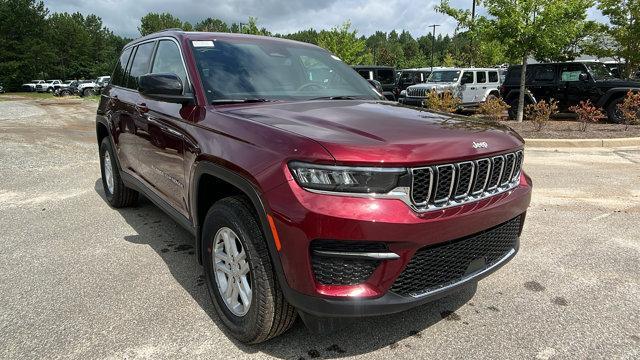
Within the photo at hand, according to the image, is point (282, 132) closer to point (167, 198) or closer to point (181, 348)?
point (181, 348)

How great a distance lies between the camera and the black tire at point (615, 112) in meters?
13.3

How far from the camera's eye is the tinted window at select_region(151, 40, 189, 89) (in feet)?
11.2

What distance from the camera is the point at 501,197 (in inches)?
Answer: 105

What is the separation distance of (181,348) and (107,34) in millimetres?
115718

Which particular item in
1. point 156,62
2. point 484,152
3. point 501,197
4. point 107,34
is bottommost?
point 501,197

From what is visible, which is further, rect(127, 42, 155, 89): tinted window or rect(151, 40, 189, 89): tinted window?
rect(127, 42, 155, 89): tinted window

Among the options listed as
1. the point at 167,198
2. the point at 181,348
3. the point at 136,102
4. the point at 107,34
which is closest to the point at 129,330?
the point at 181,348

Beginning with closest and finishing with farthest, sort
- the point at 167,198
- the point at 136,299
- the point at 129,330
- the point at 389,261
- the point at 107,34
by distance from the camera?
1. the point at 389,261
2. the point at 129,330
3. the point at 136,299
4. the point at 167,198
5. the point at 107,34

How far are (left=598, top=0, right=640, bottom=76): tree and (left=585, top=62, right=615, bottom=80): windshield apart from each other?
3008mm

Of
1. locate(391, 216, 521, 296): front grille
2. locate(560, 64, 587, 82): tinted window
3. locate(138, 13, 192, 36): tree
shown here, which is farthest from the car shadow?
locate(138, 13, 192, 36): tree

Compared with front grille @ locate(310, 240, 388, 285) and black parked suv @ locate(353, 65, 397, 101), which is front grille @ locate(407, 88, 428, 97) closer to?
black parked suv @ locate(353, 65, 397, 101)

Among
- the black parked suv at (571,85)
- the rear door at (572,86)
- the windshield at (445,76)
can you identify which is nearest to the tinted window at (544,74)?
the black parked suv at (571,85)

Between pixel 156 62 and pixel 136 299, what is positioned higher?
pixel 156 62

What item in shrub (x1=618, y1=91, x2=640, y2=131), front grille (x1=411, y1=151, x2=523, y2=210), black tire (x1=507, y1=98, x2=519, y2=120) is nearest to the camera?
front grille (x1=411, y1=151, x2=523, y2=210)
